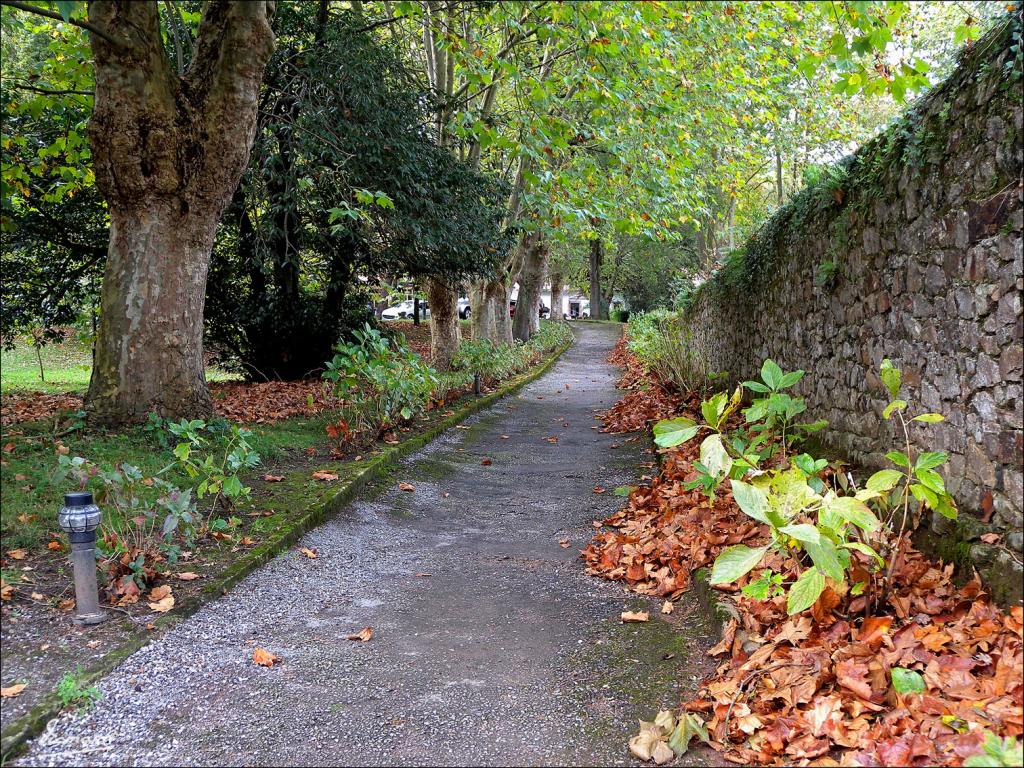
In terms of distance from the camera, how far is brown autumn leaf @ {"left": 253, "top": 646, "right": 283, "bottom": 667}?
3.47 meters

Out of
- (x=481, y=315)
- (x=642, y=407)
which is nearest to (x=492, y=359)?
(x=481, y=315)

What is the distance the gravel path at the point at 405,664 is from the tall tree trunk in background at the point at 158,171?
2130 millimetres

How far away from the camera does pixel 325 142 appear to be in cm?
855

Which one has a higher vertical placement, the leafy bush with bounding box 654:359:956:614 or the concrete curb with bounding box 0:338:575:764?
the leafy bush with bounding box 654:359:956:614

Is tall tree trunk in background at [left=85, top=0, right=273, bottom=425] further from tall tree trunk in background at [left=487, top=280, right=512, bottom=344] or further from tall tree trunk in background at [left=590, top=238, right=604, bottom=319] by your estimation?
tall tree trunk in background at [left=590, top=238, right=604, bottom=319]

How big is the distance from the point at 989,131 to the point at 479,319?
14.0m

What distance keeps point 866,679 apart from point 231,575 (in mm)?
3408

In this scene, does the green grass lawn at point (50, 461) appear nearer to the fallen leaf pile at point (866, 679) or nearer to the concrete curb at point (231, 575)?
the concrete curb at point (231, 575)

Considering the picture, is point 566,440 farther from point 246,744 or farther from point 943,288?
point 246,744

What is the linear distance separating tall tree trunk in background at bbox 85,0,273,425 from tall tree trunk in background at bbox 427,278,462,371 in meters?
7.08

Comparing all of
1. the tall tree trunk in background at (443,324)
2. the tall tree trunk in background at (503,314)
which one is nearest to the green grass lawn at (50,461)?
the tall tree trunk in background at (443,324)

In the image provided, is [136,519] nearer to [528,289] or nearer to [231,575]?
[231,575]

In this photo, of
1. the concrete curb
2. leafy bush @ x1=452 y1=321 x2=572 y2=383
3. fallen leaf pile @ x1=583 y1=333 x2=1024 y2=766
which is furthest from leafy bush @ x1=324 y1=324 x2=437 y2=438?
fallen leaf pile @ x1=583 y1=333 x2=1024 y2=766

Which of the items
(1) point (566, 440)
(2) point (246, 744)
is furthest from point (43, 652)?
(1) point (566, 440)
